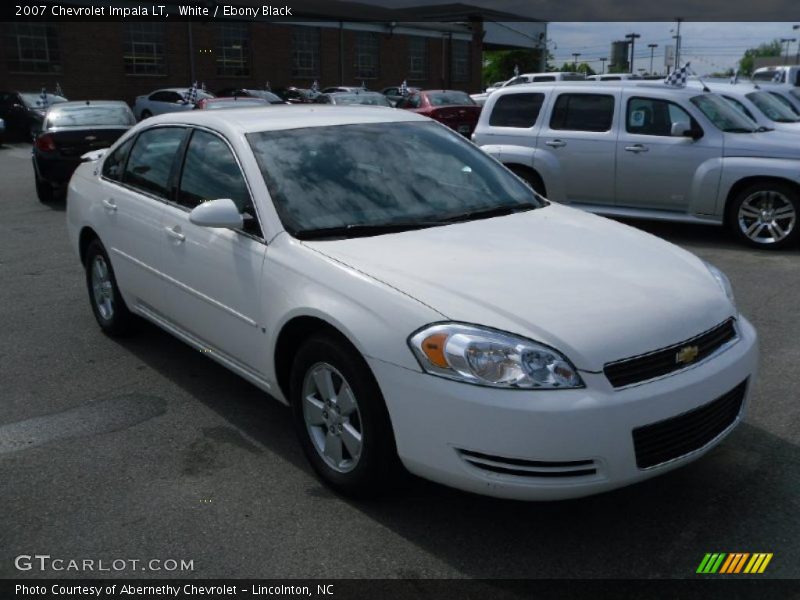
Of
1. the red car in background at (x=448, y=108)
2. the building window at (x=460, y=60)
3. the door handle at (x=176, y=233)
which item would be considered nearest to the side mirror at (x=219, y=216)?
the door handle at (x=176, y=233)

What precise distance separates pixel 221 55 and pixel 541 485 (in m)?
39.4

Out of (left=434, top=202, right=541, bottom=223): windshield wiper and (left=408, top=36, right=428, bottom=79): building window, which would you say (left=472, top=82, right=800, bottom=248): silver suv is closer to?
(left=434, top=202, right=541, bottom=223): windshield wiper

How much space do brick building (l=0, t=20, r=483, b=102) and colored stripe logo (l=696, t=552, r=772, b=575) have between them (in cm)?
3537

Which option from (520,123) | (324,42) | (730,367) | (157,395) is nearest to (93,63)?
(324,42)

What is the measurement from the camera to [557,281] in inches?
131

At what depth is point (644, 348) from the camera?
9.91ft

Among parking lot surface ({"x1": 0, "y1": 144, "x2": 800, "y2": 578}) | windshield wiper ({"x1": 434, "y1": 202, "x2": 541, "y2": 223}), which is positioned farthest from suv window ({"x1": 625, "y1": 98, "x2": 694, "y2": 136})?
windshield wiper ({"x1": 434, "y1": 202, "x2": 541, "y2": 223})

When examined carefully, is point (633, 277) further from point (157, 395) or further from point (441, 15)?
point (441, 15)

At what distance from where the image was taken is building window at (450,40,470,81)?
169 feet

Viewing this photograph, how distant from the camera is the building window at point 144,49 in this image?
36.1m

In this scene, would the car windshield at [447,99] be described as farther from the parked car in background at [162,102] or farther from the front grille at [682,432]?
the front grille at [682,432]

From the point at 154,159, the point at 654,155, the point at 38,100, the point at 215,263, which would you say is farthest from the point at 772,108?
the point at 38,100

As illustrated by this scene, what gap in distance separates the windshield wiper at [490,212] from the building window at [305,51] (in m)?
39.7

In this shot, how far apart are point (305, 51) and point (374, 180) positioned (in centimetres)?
4072
